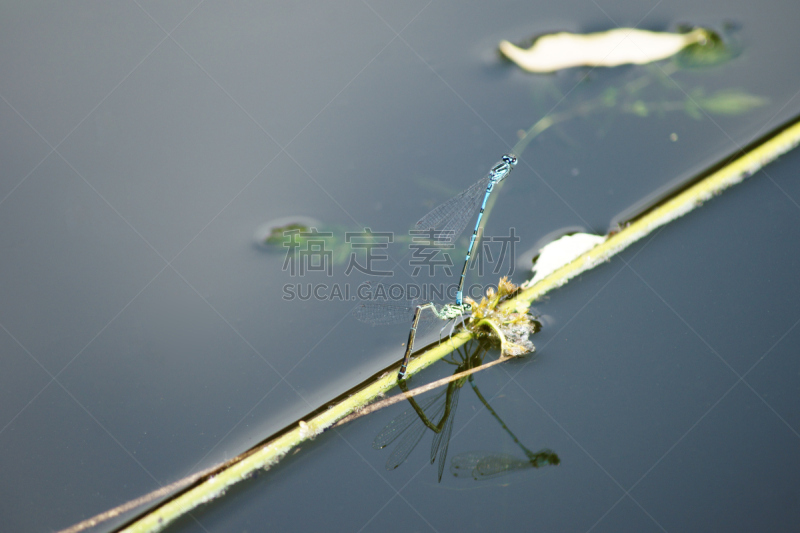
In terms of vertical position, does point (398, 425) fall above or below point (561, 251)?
below

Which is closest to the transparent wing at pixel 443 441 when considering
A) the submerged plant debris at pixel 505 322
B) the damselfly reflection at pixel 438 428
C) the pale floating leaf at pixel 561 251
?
the damselfly reflection at pixel 438 428

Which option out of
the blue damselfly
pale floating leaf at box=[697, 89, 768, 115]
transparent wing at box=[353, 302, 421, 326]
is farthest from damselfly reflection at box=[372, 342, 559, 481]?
pale floating leaf at box=[697, 89, 768, 115]

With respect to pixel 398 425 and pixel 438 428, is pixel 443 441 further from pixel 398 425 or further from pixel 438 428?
pixel 398 425

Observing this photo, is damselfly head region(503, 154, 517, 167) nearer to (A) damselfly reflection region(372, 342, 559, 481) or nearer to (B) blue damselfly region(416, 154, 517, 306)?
(B) blue damselfly region(416, 154, 517, 306)

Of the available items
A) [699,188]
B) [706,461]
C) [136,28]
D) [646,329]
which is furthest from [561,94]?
[136,28]

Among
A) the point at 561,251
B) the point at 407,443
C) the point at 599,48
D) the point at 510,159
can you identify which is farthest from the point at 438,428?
the point at 599,48

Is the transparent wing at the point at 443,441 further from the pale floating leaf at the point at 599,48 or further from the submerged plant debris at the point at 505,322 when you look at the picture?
the pale floating leaf at the point at 599,48

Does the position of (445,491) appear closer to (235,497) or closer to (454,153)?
(235,497)
